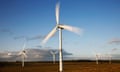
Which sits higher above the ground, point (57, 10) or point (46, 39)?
point (57, 10)

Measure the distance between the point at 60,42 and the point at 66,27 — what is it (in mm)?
2545

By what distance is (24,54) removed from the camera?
125125mm

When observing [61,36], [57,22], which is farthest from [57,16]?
[61,36]

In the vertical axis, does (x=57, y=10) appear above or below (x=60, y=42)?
above

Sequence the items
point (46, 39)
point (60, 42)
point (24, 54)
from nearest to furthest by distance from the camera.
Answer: point (60, 42)
point (46, 39)
point (24, 54)

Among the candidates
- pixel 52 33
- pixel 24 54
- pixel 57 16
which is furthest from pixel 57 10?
pixel 24 54

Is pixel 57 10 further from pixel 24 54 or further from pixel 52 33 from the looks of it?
pixel 24 54

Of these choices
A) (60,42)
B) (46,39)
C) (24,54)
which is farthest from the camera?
(24,54)

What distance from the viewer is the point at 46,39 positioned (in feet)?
132

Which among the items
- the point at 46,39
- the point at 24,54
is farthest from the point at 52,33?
the point at 24,54

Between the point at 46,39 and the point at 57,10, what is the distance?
5042mm

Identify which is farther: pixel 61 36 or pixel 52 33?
pixel 52 33

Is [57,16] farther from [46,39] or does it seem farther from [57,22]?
[46,39]

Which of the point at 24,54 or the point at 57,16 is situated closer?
the point at 57,16
